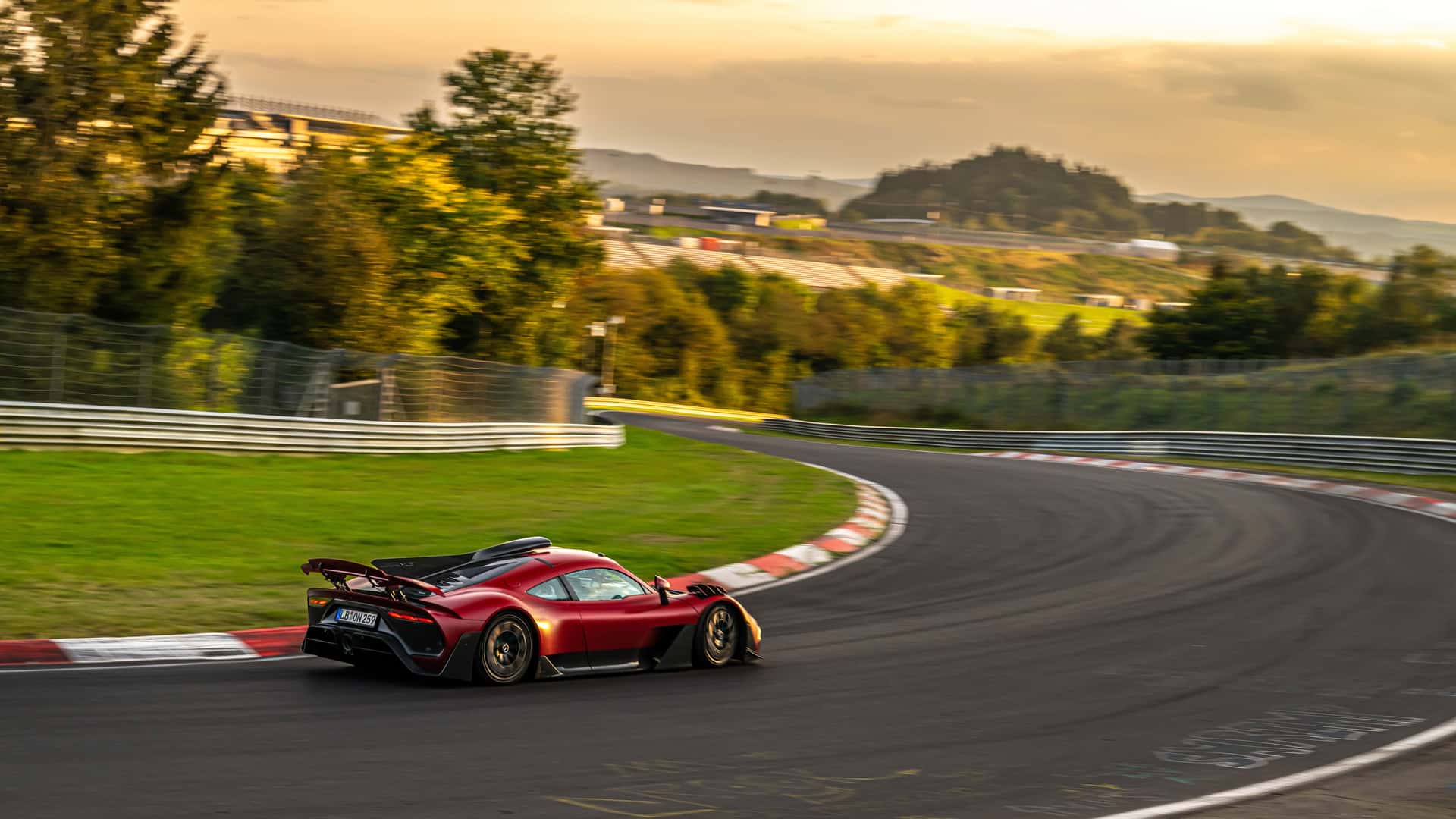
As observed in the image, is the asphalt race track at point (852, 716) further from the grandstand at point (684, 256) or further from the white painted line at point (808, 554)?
the grandstand at point (684, 256)

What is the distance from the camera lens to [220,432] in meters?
24.2

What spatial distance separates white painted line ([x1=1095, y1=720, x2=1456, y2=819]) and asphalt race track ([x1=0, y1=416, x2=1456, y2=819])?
10 cm

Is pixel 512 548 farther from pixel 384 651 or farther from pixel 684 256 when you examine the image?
pixel 684 256

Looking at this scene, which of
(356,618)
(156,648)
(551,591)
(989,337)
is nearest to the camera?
(356,618)

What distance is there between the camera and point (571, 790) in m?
6.64

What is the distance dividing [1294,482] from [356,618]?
80.5 feet

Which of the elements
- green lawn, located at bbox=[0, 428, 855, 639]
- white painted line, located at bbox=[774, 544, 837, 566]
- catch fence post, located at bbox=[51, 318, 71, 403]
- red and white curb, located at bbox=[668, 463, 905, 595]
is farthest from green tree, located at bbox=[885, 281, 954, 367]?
white painted line, located at bbox=[774, 544, 837, 566]

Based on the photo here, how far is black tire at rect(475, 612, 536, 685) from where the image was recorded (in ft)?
29.1

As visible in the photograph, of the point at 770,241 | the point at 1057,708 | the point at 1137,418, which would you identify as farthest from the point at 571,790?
the point at 770,241

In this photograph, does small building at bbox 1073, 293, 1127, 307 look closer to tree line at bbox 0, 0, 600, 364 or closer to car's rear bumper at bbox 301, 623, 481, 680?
tree line at bbox 0, 0, 600, 364

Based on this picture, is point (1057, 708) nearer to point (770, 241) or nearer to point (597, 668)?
point (597, 668)

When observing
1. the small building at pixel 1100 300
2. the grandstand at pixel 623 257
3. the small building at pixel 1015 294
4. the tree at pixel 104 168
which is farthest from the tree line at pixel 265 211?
the small building at pixel 1100 300

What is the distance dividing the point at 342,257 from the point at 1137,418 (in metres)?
24.4

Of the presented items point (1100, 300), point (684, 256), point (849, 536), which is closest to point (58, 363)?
point (849, 536)
